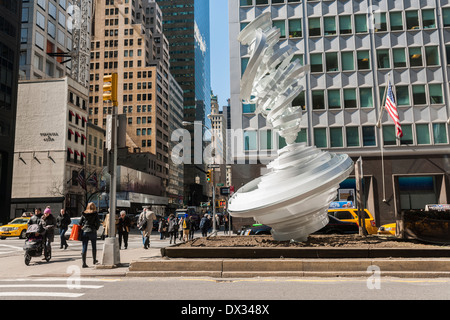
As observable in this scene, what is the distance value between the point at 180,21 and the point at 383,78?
493 feet

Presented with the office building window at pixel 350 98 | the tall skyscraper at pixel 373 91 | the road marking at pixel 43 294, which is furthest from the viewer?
the office building window at pixel 350 98

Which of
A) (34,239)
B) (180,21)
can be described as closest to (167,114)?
(180,21)

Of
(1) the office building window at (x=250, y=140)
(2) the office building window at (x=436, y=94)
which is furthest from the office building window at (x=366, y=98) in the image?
(1) the office building window at (x=250, y=140)

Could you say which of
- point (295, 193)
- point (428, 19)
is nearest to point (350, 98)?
point (428, 19)

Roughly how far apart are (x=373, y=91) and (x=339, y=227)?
2129 centimetres

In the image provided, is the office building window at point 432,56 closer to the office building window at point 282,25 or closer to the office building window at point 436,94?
the office building window at point 436,94

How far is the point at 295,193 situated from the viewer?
1073cm

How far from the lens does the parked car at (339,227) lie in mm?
17594

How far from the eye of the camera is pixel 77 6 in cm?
6838

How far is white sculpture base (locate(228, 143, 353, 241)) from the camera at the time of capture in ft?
35.4

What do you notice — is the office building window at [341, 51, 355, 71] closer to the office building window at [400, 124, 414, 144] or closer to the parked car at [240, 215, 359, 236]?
the office building window at [400, 124, 414, 144]

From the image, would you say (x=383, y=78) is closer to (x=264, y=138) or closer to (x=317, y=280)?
(x=264, y=138)

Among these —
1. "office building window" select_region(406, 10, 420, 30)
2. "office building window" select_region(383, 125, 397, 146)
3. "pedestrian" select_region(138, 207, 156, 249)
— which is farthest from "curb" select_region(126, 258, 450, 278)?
"office building window" select_region(406, 10, 420, 30)

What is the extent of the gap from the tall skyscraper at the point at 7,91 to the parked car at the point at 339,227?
37.2 meters
